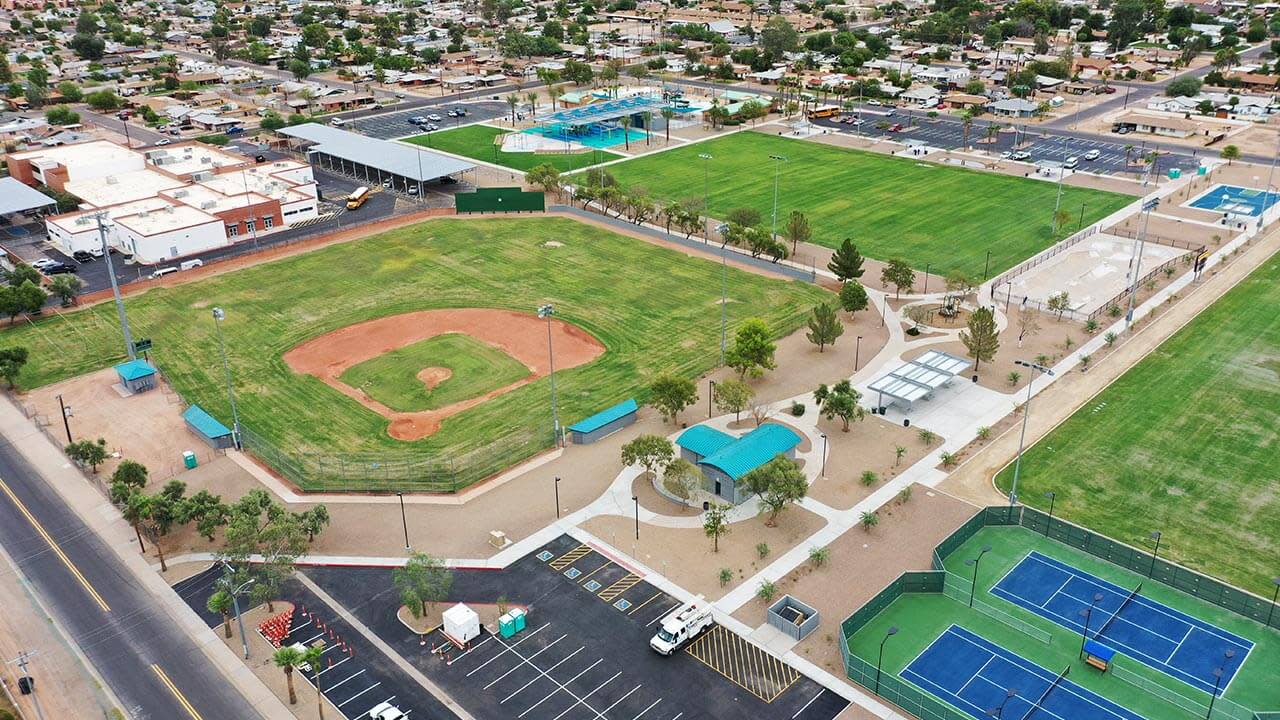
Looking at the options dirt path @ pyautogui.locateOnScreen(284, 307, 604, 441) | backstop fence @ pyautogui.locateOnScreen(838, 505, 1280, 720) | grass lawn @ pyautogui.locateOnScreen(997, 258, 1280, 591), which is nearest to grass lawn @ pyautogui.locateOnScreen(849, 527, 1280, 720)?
backstop fence @ pyautogui.locateOnScreen(838, 505, 1280, 720)

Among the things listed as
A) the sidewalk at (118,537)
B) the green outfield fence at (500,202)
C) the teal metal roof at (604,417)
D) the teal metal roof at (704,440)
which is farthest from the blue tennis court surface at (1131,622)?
the green outfield fence at (500,202)

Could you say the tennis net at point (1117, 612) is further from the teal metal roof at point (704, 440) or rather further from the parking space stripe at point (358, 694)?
the parking space stripe at point (358, 694)

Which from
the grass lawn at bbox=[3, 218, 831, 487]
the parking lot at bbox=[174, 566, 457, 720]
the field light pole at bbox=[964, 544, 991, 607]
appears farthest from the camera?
the grass lawn at bbox=[3, 218, 831, 487]

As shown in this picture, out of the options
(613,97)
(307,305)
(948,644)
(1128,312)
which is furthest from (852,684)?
(613,97)

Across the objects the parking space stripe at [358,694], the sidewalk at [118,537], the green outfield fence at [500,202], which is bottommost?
the parking space stripe at [358,694]

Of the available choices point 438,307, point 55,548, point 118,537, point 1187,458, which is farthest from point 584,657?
point 438,307

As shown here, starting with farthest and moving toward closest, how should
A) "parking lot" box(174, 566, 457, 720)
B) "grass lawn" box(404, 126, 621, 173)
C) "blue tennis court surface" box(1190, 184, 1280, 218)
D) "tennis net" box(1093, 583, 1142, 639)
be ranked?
"grass lawn" box(404, 126, 621, 173)
"blue tennis court surface" box(1190, 184, 1280, 218)
"tennis net" box(1093, 583, 1142, 639)
"parking lot" box(174, 566, 457, 720)

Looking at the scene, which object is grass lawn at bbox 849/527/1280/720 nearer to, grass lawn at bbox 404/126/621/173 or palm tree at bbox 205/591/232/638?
palm tree at bbox 205/591/232/638

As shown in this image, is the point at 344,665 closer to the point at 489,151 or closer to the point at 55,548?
the point at 55,548
